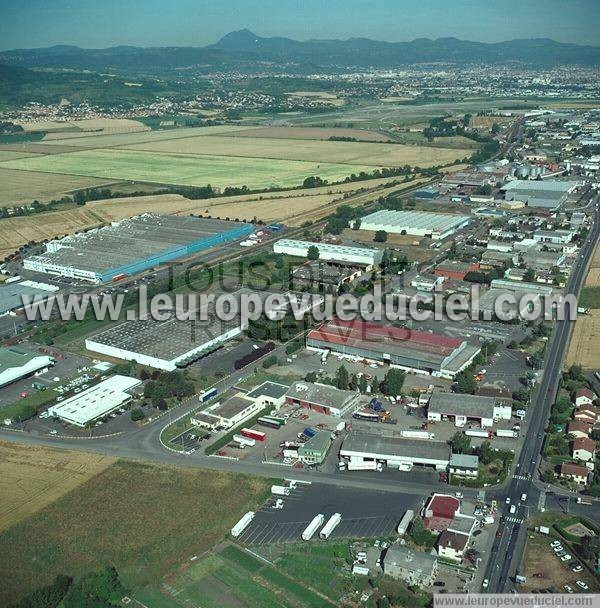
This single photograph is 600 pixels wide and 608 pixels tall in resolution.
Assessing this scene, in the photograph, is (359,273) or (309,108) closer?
(359,273)

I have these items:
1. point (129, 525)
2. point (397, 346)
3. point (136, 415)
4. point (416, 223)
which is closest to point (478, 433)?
point (397, 346)

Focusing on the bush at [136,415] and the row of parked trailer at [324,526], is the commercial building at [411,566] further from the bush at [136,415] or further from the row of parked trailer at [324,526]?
the bush at [136,415]

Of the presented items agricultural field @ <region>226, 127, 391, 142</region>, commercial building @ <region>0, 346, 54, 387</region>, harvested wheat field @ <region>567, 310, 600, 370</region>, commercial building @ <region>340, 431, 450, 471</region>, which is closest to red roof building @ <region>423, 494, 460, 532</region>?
commercial building @ <region>340, 431, 450, 471</region>

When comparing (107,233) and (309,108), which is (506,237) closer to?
(107,233)

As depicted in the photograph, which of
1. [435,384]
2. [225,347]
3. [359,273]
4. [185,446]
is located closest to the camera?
[185,446]

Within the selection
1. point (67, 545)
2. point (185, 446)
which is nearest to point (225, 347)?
point (185, 446)

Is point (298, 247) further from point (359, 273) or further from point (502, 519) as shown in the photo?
point (502, 519)

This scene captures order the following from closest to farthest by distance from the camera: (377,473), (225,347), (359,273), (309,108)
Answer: (377,473) → (225,347) → (359,273) → (309,108)
